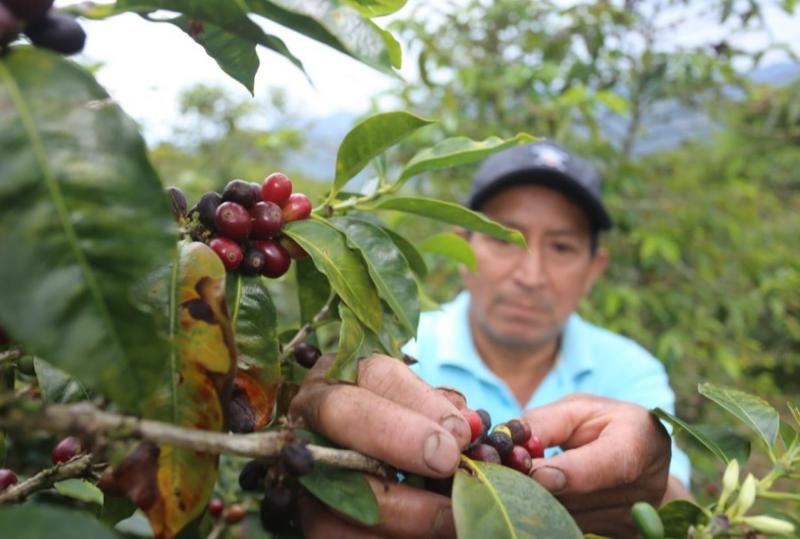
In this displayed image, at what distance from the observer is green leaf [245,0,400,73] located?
764mm

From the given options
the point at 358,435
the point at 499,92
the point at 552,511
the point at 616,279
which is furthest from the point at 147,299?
the point at 616,279

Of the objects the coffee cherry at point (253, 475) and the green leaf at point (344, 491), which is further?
the coffee cherry at point (253, 475)

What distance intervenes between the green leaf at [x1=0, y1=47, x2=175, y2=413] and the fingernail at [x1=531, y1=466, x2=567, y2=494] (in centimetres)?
63

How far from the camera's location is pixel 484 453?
0.99 m

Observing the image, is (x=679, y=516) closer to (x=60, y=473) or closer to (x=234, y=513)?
(x=60, y=473)

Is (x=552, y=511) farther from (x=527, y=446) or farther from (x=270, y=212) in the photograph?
(x=270, y=212)

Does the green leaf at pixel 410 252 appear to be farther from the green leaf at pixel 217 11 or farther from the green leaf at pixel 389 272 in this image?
the green leaf at pixel 217 11

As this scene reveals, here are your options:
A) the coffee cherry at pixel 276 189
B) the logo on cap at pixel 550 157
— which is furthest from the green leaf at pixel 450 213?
the logo on cap at pixel 550 157

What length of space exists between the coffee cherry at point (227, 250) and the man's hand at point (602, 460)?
0.53 m

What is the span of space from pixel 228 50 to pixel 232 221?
220 mm

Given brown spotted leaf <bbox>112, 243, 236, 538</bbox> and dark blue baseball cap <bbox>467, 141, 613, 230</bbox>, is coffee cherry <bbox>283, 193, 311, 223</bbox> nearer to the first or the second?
brown spotted leaf <bbox>112, 243, 236, 538</bbox>

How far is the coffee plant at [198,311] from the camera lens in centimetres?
60

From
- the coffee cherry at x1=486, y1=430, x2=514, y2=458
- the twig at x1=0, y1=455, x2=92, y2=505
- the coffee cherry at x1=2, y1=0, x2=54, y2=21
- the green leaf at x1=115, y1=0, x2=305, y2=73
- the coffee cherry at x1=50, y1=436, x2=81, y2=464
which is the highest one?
the green leaf at x1=115, y1=0, x2=305, y2=73

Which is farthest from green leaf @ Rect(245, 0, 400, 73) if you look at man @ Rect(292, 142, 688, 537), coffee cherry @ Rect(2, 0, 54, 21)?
man @ Rect(292, 142, 688, 537)
